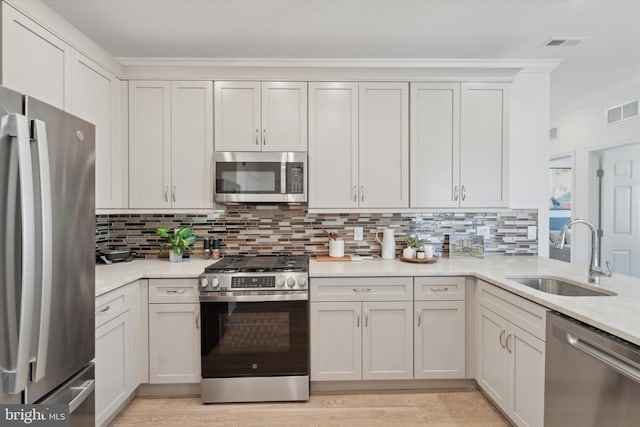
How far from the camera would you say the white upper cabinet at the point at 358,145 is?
2.84 m

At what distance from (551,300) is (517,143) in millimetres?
1833

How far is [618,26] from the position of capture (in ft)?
7.79

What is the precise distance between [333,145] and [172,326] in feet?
5.91

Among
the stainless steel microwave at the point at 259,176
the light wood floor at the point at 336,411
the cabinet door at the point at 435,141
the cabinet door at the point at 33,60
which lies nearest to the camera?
the cabinet door at the point at 33,60

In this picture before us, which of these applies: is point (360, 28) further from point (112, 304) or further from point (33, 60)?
point (112, 304)

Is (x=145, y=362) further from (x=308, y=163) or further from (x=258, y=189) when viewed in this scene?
(x=308, y=163)

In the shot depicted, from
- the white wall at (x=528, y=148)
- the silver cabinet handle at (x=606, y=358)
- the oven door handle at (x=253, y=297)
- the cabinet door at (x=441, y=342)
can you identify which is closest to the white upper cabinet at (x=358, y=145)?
the oven door handle at (x=253, y=297)

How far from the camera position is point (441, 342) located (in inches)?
100

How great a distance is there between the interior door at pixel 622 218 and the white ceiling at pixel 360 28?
1694 mm

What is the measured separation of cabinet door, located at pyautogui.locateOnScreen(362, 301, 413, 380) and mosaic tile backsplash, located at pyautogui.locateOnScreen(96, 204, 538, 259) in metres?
0.73

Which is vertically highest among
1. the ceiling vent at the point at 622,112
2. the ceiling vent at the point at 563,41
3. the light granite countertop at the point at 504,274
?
the ceiling vent at the point at 563,41

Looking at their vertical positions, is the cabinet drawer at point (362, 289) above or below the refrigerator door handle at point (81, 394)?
above

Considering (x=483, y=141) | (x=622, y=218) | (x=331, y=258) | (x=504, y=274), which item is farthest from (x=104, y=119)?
(x=622, y=218)

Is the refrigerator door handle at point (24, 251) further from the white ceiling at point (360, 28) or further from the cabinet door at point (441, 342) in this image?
the cabinet door at point (441, 342)
